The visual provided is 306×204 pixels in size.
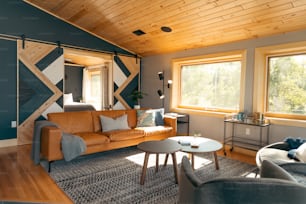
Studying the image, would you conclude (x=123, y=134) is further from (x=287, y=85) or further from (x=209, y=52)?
(x=287, y=85)

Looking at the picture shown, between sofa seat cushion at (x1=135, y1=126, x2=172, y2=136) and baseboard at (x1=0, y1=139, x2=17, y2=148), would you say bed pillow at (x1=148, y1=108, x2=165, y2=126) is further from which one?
baseboard at (x1=0, y1=139, x2=17, y2=148)

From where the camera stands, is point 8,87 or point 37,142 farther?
point 8,87

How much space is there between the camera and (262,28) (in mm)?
3682

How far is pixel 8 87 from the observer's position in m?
4.36

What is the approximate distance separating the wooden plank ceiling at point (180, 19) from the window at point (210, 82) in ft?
1.40

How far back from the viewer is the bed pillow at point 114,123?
4008 millimetres

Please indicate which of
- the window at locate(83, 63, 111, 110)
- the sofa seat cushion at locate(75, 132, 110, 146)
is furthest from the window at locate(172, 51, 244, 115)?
the sofa seat cushion at locate(75, 132, 110, 146)

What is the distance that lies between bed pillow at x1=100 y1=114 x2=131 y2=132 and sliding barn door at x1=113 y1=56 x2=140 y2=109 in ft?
6.08

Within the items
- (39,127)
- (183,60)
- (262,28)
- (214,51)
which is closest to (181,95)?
(183,60)

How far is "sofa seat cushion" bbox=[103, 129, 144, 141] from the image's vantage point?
3742mm

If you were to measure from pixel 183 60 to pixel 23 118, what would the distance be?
151 inches

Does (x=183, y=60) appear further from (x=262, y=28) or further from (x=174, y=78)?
(x=262, y=28)

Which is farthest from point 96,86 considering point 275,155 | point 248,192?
point 248,192

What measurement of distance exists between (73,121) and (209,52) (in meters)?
3.19
